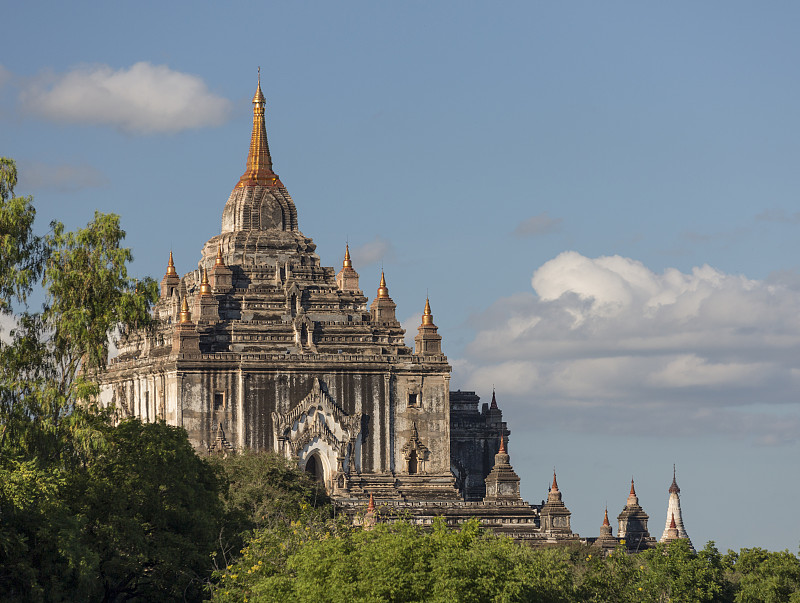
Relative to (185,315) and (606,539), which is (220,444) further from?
(606,539)

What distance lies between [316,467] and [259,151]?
22.4 meters

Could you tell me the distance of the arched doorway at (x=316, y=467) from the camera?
109 m

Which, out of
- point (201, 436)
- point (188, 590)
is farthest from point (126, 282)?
point (201, 436)

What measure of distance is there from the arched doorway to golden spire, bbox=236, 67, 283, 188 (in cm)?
2004

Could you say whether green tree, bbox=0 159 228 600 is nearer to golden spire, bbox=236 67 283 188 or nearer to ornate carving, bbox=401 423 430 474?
ornate carving, bbox=401 423 430 474

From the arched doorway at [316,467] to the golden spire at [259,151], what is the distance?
789 inches

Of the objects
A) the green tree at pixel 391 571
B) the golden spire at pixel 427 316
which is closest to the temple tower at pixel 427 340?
the golden spire at pixel 427 316

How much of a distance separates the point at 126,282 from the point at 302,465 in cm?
3673

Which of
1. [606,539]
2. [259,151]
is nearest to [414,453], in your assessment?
[606,539]

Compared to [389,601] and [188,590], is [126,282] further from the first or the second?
[389,601]

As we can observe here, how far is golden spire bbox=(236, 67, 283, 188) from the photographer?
123m

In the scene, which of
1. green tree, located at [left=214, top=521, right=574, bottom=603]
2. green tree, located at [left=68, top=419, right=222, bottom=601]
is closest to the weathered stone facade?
green tree, located at [left=68, top=419, right=222, bottom=601]

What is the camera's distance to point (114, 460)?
70.6 m

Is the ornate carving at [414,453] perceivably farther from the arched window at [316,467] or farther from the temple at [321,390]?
the arched window at [316,467]
